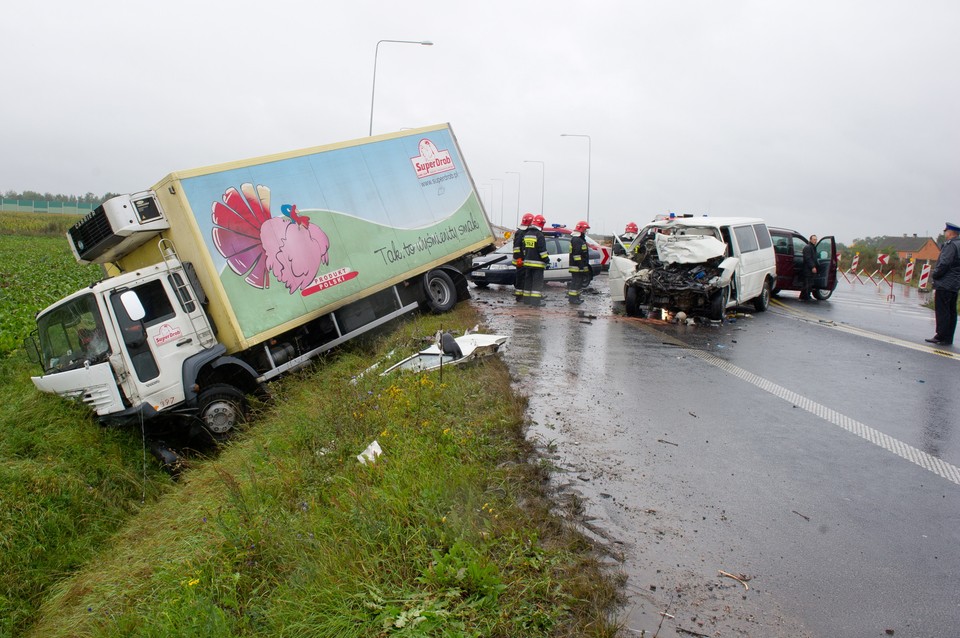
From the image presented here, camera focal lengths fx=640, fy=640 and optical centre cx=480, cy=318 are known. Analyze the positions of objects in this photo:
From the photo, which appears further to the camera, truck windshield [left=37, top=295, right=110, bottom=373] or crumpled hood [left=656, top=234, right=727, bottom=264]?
crumpled hood [left=656, top=234, right=727, bottom=264]

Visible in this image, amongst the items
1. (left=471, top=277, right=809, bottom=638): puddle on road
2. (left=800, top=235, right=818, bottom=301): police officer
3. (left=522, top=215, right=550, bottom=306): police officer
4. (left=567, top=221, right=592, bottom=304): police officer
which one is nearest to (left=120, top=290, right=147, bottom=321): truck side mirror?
(left=471, top=277, right=809, bottom=638): puddle on road

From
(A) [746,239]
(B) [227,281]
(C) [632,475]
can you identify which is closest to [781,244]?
(A) [746,239]

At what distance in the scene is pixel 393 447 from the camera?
499 centimetres

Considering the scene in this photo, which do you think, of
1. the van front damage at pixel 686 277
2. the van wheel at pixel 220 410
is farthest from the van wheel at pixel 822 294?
the van wheel at pixel 220 410

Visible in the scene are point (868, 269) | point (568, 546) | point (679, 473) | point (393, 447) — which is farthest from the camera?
point (868, 269)

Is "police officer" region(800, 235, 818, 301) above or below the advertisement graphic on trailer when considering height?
below

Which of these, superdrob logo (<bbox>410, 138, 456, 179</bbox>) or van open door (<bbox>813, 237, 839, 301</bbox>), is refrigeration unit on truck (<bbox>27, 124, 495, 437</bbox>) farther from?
van open door (<bbox>813, 237, 839, 301</bbox>)

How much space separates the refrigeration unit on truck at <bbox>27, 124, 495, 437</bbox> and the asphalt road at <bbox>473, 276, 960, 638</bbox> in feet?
9.97

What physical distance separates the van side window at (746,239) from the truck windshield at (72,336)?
1046 centimetres

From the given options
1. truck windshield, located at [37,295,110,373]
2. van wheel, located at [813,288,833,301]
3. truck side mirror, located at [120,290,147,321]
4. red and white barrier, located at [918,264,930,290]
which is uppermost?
truck side mirror, located at [120,290,147,321]

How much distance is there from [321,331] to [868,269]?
33317 mm

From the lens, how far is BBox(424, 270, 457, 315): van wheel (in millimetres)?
11907

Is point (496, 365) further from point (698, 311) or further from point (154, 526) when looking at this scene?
point (698, 311)

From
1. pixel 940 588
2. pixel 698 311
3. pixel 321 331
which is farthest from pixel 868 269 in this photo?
pixel 940 588
